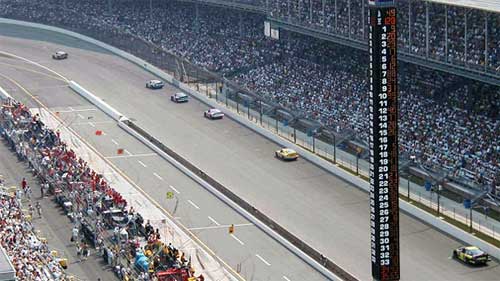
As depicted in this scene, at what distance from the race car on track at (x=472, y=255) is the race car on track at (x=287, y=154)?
21.1 metres

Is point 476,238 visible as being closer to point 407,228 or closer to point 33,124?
point 407,228

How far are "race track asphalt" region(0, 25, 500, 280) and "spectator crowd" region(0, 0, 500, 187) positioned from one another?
431 centimetres

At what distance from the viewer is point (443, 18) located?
280ft

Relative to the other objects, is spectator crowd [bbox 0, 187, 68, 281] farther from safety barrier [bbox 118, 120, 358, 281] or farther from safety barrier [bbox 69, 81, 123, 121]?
safety barrier [bbox 69, 81, 123, 121]

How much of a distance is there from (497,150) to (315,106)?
788 inches

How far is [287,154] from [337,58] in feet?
51.6

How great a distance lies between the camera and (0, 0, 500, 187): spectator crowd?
8000 cm

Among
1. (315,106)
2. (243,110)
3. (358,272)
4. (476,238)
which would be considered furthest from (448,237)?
(243,110)

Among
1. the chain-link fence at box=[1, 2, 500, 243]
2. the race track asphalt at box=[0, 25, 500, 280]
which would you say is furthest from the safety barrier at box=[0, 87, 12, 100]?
the chain-link fence at box=[1, 2, 500, 243]

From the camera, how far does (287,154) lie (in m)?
86.6

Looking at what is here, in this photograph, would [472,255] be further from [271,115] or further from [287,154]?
[271,115]

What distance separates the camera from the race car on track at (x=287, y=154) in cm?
8656

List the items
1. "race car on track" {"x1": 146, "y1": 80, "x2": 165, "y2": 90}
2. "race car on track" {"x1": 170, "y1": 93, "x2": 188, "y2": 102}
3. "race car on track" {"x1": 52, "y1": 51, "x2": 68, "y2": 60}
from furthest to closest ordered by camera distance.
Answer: "race car on track" {"x1": 52, "y1": 51, "x2": 68, "y2": 60}
"race car on track" {"x1": 146, "y1": 80, "x2": 165, "y2": 90}
"race car on track" {"x1": 170, "y1": 93, "x2": 188, "y2": 102}

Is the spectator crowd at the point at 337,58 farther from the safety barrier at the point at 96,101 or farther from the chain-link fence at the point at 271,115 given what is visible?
the safety barrier at the point at 96,101
